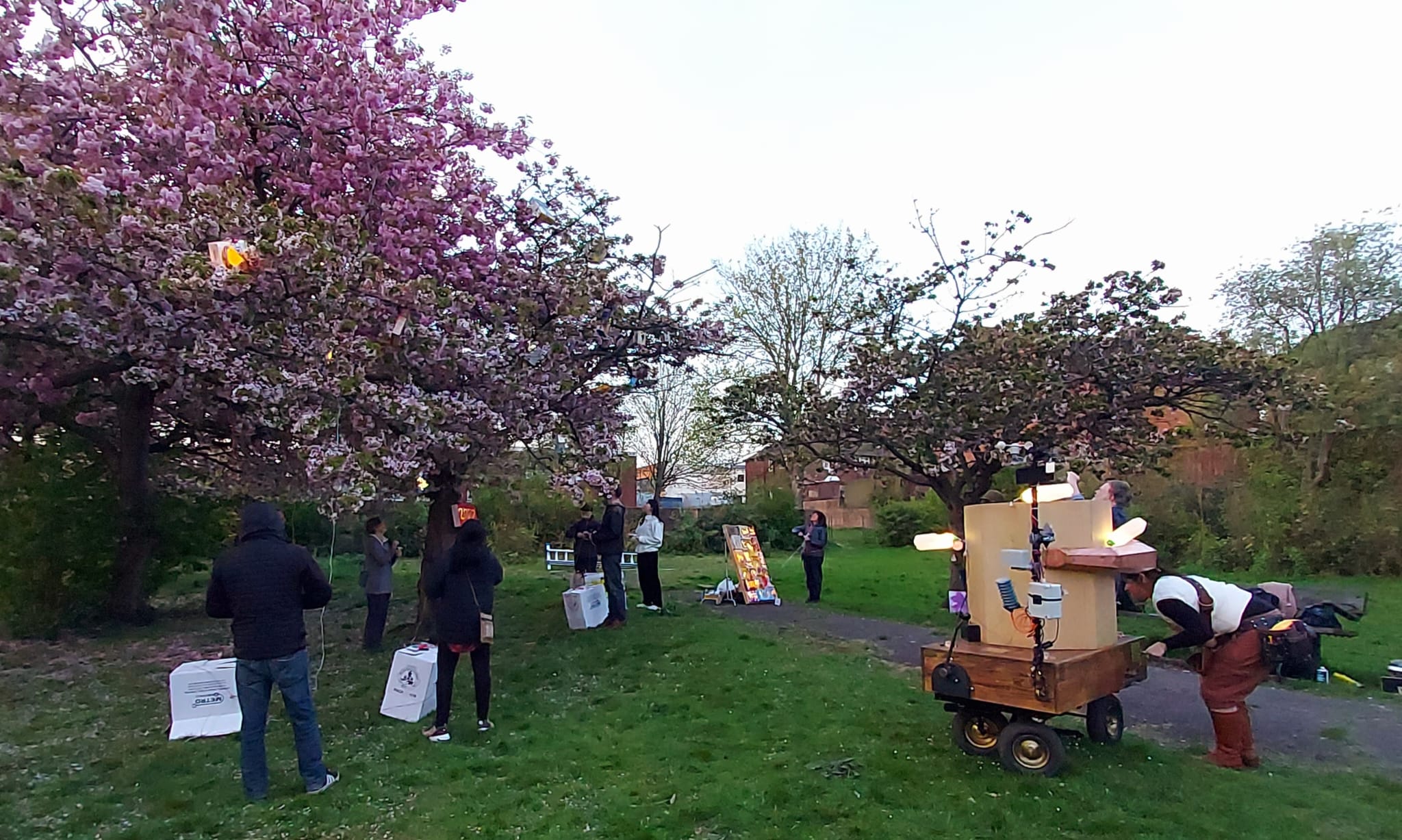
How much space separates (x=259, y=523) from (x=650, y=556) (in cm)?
698

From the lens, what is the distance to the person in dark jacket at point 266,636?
197 inches

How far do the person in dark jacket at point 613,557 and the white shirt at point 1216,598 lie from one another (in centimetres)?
646

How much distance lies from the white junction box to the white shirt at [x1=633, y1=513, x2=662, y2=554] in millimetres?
7109

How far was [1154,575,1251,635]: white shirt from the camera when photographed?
16.6 ft

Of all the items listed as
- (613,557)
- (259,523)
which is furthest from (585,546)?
(259,523)

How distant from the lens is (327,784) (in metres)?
5.17

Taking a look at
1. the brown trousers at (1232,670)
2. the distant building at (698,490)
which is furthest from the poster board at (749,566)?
the distant building at (698,490)

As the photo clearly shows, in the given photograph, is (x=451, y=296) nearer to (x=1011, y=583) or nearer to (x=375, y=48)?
(x=375, y=48)

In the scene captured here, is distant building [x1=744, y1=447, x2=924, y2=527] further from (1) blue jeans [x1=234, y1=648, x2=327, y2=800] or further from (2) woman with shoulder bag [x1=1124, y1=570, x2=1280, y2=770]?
(1) blue jeans [x1=234, y1=648, x2=327, y2=800]

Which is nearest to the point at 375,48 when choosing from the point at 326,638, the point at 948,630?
the point at 326,638

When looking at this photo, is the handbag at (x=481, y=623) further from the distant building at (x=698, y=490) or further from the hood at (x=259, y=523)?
the distant building at (x=698, y=490)

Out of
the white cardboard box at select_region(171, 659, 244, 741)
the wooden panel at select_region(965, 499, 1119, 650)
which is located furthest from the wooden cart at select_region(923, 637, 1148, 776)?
the white cardboard box at select_region(171, 659, 244, 741)

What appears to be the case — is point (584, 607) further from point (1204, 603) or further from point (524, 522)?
point (524, 522)

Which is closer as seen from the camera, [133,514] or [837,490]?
[133,514]
